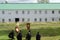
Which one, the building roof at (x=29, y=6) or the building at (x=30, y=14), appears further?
the building roof at (x=29, y=6)

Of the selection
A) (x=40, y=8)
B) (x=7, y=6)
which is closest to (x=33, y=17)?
(x=40, y=8)

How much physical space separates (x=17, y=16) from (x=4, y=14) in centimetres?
415

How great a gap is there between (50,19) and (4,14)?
14.5 meters

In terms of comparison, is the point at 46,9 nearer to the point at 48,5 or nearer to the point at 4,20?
the point at 48,5

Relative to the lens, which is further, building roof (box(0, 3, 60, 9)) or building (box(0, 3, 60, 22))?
building roof (box(0, 3, 60, 9))

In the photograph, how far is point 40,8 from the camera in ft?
304

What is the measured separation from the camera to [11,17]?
91312mm

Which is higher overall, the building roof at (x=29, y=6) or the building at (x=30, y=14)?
the building roof at (x=29, y=6)

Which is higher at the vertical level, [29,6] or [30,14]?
[29,6]

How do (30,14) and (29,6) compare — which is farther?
(29,6)

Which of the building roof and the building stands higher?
the building roof

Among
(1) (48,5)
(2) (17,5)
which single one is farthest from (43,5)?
(2) (17,5)

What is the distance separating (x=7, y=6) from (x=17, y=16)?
6.66 metres

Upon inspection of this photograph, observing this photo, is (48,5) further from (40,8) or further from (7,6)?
(7,6)
